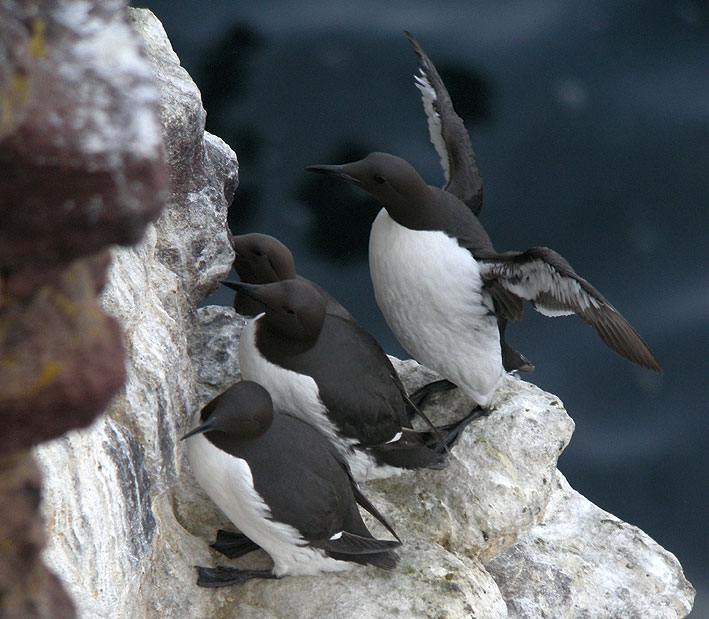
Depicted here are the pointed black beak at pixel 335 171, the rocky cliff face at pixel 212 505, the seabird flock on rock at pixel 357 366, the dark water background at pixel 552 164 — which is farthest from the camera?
the dark water background at pixel 552 164

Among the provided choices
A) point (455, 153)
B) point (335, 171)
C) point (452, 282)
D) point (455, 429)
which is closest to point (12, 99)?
point (335, 171)

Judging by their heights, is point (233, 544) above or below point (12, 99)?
below

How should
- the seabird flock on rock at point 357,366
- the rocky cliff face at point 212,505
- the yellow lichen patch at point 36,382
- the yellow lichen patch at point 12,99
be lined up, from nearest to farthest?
the yellow lichen patch at point 12,99
the yellow lichen patch at point 36,382
the rocky cliff face at point 212,505
the seabird flock on rock at point 357,366

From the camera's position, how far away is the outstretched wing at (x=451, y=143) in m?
4.59

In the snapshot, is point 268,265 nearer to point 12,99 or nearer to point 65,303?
point 65,303

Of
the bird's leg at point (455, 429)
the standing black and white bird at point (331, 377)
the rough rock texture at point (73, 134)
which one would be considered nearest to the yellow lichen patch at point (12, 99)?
the rough rock texture at point (73, 134)

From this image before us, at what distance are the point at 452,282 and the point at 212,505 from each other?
119 cm

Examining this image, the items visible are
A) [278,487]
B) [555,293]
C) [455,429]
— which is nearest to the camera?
[278,487]

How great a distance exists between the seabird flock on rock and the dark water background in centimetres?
196

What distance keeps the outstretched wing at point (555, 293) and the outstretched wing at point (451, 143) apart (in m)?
0.66

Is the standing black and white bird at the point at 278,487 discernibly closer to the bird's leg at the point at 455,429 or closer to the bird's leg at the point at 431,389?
the bird's leg at the point at 455,429

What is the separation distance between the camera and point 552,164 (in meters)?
6.57

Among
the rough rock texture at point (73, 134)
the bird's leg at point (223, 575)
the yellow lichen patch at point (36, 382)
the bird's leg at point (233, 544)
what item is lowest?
the bird's leg at point (233, 544)

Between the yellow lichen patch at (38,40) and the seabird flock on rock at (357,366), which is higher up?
the yellow lichen patch at (38,40)
